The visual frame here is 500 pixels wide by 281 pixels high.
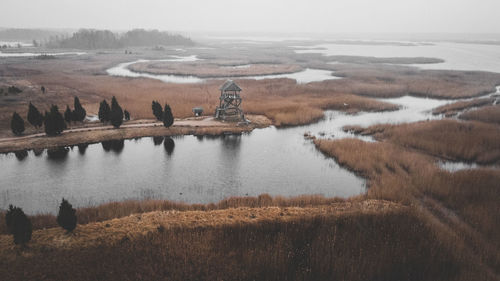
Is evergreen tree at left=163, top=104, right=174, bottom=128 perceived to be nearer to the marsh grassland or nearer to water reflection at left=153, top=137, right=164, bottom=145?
water reflection at left=153, top=137, right=164, bottom=145

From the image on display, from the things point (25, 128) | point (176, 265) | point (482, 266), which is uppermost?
point (25, 128)

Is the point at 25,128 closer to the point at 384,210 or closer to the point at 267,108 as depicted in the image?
the point at 267,108

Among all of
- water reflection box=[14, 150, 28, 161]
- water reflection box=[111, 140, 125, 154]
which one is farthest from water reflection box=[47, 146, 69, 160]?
water reflection box=[111, 140, 125, 154]

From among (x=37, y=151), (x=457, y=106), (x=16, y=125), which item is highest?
(x=16, y=125)

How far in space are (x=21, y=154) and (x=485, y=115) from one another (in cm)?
4579

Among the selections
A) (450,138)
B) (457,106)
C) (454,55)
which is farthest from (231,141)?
(454,55)

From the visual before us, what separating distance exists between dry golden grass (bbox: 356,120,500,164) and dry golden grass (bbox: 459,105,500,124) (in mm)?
3991

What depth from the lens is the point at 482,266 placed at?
1136 cm

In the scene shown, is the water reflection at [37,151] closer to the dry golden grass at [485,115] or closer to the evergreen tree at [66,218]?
the evergreen tree at [66,218]

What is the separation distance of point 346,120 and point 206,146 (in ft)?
61.9

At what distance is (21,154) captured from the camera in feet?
78.5

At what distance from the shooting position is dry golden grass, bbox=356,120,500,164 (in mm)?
23891

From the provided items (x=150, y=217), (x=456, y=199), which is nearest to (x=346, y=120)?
(x=456, y=199)

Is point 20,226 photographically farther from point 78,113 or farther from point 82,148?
point 78,113
